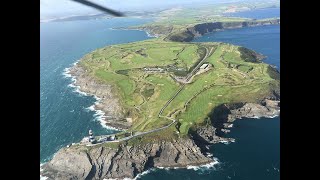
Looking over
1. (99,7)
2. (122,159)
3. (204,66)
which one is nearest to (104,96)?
(204,66)

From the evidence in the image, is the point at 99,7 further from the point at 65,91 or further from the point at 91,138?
the point at 65,91

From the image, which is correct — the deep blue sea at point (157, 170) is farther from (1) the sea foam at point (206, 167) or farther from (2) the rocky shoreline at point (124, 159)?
(2) the rocky shoreline at point (124, 159)

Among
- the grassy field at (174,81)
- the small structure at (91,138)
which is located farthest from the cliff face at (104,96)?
the small structure at (91,138)

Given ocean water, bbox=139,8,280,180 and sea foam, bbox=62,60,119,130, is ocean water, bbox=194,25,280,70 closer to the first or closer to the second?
ocean water, bbox=139,8,280,180

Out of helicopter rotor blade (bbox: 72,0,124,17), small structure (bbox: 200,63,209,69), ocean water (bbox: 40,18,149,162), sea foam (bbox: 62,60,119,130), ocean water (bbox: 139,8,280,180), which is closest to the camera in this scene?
helicopter rotor blade (bbox: 72,0,124,17)

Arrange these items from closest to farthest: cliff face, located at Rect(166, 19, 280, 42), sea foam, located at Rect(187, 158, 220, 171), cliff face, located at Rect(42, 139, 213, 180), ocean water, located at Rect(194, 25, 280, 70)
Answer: sea foam, located at Rect(187, 158, 220, 171) → cliff face, located at Rect(42, 139, 213, 180) → ocean water, located at Rect(194, 25, 280, 70) → cliff face, located at Rect(166, 19, 280, 42)

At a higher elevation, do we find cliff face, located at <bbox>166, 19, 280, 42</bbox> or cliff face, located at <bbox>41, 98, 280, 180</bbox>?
cliff face, located at <bbox>166, 19, 280, 42</bbox>

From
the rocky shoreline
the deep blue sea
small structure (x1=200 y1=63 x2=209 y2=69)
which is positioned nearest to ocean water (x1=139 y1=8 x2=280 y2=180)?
the deep blue sea
